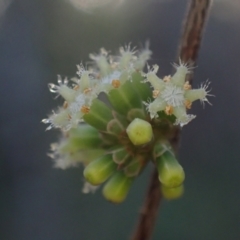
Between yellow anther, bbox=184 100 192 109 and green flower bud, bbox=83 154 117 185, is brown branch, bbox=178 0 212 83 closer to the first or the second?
yellow anther, bbox=184 100 192 109

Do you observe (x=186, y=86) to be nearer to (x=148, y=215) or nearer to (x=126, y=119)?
(x=126, y=119)

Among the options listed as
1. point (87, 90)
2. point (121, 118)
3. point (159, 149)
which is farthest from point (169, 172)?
point (87, 90)

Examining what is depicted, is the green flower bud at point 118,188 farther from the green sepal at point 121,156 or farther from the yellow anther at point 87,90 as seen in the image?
the yellow anther at point 87,90

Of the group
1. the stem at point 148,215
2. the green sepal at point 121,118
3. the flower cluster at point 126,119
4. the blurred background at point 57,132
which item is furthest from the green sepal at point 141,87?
the blurred background at point 57,132

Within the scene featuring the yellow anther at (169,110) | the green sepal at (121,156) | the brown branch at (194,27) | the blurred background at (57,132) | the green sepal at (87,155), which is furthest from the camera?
the blurred background at (57,132)

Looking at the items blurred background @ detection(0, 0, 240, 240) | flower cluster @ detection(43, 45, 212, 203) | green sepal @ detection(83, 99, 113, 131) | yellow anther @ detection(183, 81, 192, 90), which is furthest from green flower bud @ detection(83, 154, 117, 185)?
blurred background @ detection(0, 0, 240, 240)

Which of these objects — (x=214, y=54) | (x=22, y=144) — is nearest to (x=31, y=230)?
(x=22, y=144)

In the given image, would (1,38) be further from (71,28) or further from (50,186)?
(50,186)
